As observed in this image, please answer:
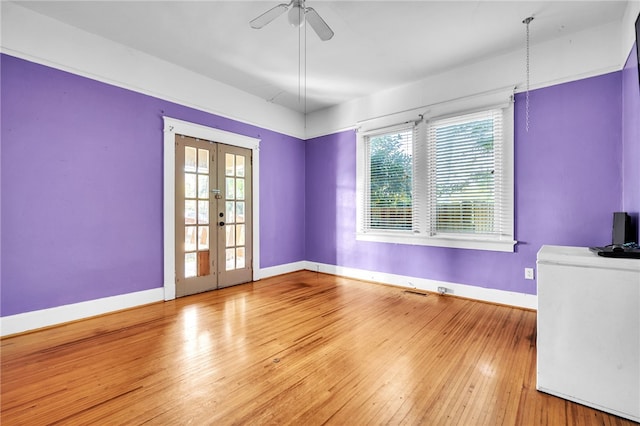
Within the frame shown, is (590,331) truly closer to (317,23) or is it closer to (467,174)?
(467,174)

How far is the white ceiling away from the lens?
2.74 m

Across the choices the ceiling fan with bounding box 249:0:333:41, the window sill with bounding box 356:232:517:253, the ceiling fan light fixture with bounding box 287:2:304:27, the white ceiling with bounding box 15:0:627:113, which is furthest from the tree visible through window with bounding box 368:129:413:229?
the ceiling fan light fixture with bounding box 287:2:304:27

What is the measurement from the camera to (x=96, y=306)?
3213 mm

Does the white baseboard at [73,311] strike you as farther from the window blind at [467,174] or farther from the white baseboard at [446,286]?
the window blind at [467,174]

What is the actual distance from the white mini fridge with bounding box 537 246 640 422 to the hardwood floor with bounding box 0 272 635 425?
→ 113 millimetres

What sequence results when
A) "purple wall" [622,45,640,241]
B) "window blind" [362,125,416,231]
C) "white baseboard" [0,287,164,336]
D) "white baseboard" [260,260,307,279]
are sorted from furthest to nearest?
"white baseboard" [260,260,307,279] → "window blind" [362,125,416,231] → "white baseboard" [0,287,164,336] → "purple wall" [622,45,640,241]

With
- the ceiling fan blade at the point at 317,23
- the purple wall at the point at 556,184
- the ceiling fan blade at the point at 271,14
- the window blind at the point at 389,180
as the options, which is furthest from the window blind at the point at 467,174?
the ceiling fan blade at the point at 271,14

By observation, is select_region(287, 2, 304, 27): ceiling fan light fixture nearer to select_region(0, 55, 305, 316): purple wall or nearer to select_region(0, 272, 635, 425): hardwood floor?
select_region(0, 55, 305, 316): purple wall

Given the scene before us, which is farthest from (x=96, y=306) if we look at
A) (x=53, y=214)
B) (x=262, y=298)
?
(x=262, y=298)

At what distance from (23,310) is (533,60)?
6.03 metres

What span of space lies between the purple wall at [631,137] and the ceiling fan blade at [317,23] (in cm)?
254

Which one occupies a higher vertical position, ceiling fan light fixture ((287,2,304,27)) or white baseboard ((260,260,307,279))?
ceiling fan light fixture ((287,2,304,27))

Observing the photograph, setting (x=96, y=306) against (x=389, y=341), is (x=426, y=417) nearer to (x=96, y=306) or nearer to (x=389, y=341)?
(x=389, y=341)

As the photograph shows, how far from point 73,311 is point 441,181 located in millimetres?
4672
